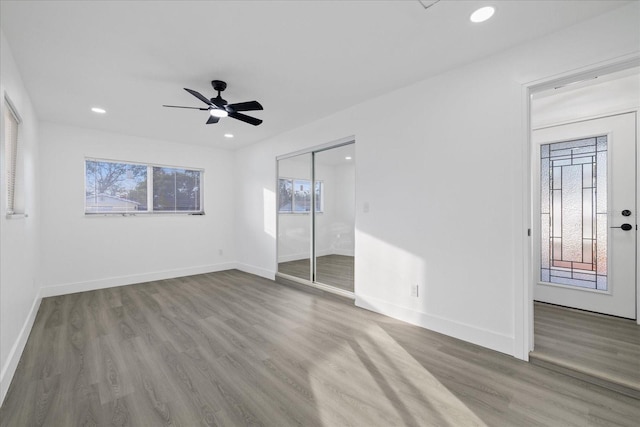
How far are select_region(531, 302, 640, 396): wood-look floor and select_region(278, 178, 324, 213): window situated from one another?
307 cm

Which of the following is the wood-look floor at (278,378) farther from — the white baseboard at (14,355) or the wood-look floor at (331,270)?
the wood-look floor at (331,270)

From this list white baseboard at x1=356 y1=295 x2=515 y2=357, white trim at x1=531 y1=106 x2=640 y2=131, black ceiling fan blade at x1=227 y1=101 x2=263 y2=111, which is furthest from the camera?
white trim at x1=531 y1=106 x2=640 y2=131

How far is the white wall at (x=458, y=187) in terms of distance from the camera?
7.64ft

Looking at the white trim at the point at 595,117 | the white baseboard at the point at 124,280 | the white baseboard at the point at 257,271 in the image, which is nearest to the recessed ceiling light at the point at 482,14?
the white trim at the point at 595,117

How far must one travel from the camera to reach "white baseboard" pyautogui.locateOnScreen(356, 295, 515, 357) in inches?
96.4

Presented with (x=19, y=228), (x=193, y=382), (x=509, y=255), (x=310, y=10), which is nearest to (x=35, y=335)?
(x=19, y=228)

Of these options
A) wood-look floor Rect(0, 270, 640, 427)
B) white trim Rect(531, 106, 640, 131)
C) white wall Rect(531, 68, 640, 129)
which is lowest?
wood-look floor Rect(0, 270, 640, 427)

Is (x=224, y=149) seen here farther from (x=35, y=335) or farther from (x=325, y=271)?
(x=35, y=335)

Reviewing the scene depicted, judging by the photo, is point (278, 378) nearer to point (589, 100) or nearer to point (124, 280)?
point (124, 280)

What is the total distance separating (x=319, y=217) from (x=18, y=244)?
3346 mm

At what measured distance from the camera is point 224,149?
238 inches

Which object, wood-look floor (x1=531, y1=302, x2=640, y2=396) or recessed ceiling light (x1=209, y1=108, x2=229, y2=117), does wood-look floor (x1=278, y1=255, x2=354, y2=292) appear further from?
recessed ceiling light (x1=209, y1=108, x2=229, y2=117)

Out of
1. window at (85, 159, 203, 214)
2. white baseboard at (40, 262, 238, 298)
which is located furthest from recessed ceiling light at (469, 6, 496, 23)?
white baseboard at (40, 262, 238, 298)

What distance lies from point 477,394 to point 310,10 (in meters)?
2.86
